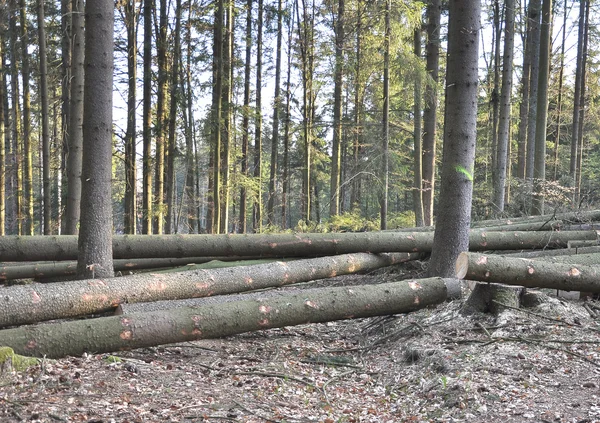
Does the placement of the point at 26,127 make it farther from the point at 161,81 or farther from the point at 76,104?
the point at 76,104

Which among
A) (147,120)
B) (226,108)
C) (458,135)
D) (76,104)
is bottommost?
(458,135)

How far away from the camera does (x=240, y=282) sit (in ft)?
22.2

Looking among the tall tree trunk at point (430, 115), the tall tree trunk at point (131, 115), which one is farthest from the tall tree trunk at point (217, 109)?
the tall tree trunk at point (430, 115)

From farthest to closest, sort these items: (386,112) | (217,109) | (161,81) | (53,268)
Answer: (161,81)
(217,109)
(386,112)
(53,268)

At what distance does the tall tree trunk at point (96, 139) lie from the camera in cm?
579

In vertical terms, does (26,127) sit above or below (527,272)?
above

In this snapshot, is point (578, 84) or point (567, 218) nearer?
point (567, 218)

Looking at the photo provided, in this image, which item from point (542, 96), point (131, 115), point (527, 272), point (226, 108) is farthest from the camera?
point (226, 108)

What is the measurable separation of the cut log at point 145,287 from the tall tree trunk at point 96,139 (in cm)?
52

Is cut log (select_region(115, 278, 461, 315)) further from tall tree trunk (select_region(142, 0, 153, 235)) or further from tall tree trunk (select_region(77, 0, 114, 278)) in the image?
tall tree trunk (select_region(142, 0, 153, 235))

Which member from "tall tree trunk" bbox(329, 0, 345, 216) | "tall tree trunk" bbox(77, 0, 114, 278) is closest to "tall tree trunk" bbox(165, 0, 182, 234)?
"tall tree trunk" bbox(329, 0, 345, 216)

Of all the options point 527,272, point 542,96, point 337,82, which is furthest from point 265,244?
point 337,82

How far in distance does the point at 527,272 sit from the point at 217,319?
3965 millimetres

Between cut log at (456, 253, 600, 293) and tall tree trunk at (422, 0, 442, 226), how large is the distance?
9.08 metres
